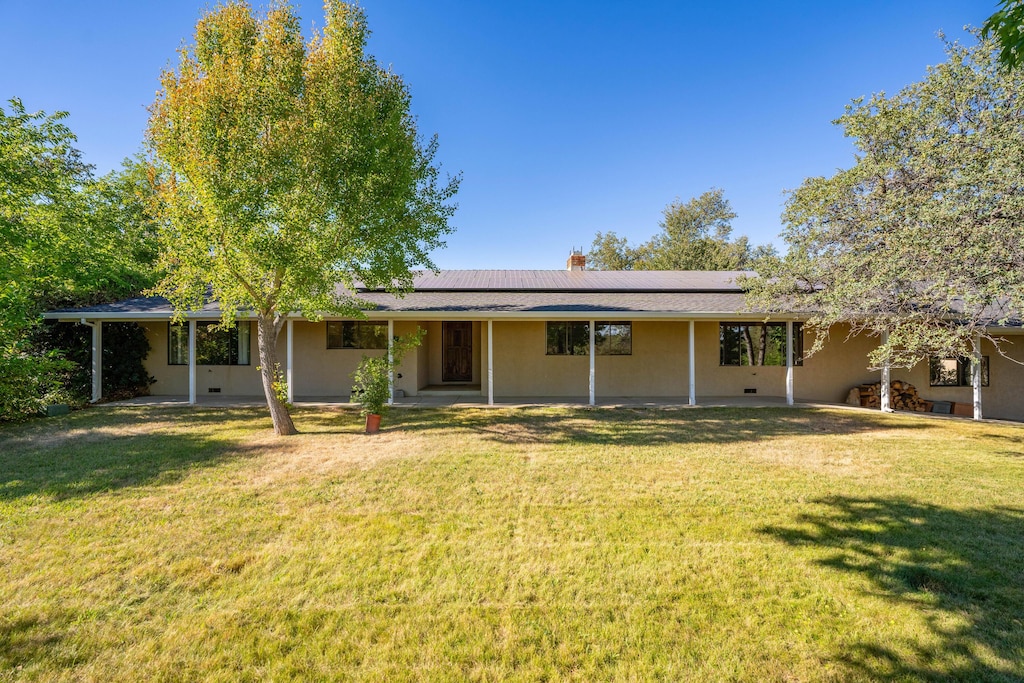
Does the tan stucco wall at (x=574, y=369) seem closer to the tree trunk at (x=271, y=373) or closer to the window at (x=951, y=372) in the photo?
the window at (x=951, y=372)

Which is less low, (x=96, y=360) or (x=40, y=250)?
(x=40, y=250)

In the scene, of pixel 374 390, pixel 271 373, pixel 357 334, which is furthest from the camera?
pixel 357 334

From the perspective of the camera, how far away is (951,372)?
460 inches

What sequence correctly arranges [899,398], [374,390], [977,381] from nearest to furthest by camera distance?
[374,390]
[977,381]
[899,398]

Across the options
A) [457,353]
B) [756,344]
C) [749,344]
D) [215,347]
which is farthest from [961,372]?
[215,347]

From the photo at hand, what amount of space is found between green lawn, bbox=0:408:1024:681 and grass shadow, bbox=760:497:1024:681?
0.7 inches

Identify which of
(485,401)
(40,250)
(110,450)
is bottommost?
(110,450)

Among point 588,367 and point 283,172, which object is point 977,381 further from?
point 283,172

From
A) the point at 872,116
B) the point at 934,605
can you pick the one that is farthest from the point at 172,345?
the point at 872,116

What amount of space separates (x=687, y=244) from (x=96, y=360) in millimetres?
34127

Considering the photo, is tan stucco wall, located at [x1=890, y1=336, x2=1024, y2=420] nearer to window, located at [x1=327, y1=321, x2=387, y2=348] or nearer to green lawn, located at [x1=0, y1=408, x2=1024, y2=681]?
green lawn, located at [x1=0, y1=408, x2=1024, y2=681]

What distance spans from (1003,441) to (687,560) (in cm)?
847

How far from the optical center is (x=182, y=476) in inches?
214

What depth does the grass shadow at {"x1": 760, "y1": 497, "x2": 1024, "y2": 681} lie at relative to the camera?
7.77 ft
